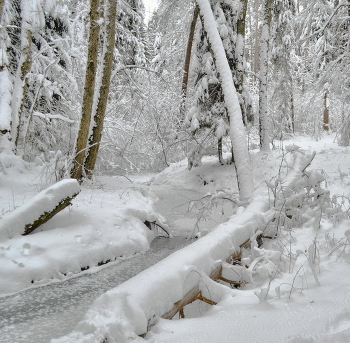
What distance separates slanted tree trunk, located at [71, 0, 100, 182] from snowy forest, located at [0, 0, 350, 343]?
34 mm

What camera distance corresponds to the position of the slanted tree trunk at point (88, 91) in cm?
750

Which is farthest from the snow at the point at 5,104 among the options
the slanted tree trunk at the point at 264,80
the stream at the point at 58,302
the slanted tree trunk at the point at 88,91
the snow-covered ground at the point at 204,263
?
the slanted tree trunk at the point at 264,80

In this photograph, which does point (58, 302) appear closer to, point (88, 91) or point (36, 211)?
point (36, 211)

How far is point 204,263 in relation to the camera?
3035 mm

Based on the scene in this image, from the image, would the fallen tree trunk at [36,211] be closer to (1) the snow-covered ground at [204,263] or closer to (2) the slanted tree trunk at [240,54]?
(1) the snow-covered ground at [204,263]

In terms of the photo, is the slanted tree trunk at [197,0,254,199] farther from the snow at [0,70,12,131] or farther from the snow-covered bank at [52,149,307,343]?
→ the snow at [0,70,12,131]

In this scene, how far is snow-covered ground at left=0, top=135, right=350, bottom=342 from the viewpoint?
6.98 feet

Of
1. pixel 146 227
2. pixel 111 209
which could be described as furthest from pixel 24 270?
pixel 146 227

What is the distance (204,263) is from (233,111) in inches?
186

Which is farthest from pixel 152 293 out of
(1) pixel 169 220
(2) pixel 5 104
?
(2) pixel 5 104

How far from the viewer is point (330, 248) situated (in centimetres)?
370

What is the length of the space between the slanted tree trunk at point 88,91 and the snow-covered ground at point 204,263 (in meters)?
0.76

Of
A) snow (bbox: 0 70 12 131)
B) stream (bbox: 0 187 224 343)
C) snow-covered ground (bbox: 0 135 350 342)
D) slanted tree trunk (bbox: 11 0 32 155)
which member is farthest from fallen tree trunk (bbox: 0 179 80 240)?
slanted tree trunk (bbox: 11 0 32 155)

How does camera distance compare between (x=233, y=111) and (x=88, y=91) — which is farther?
(x=88, y=91)
